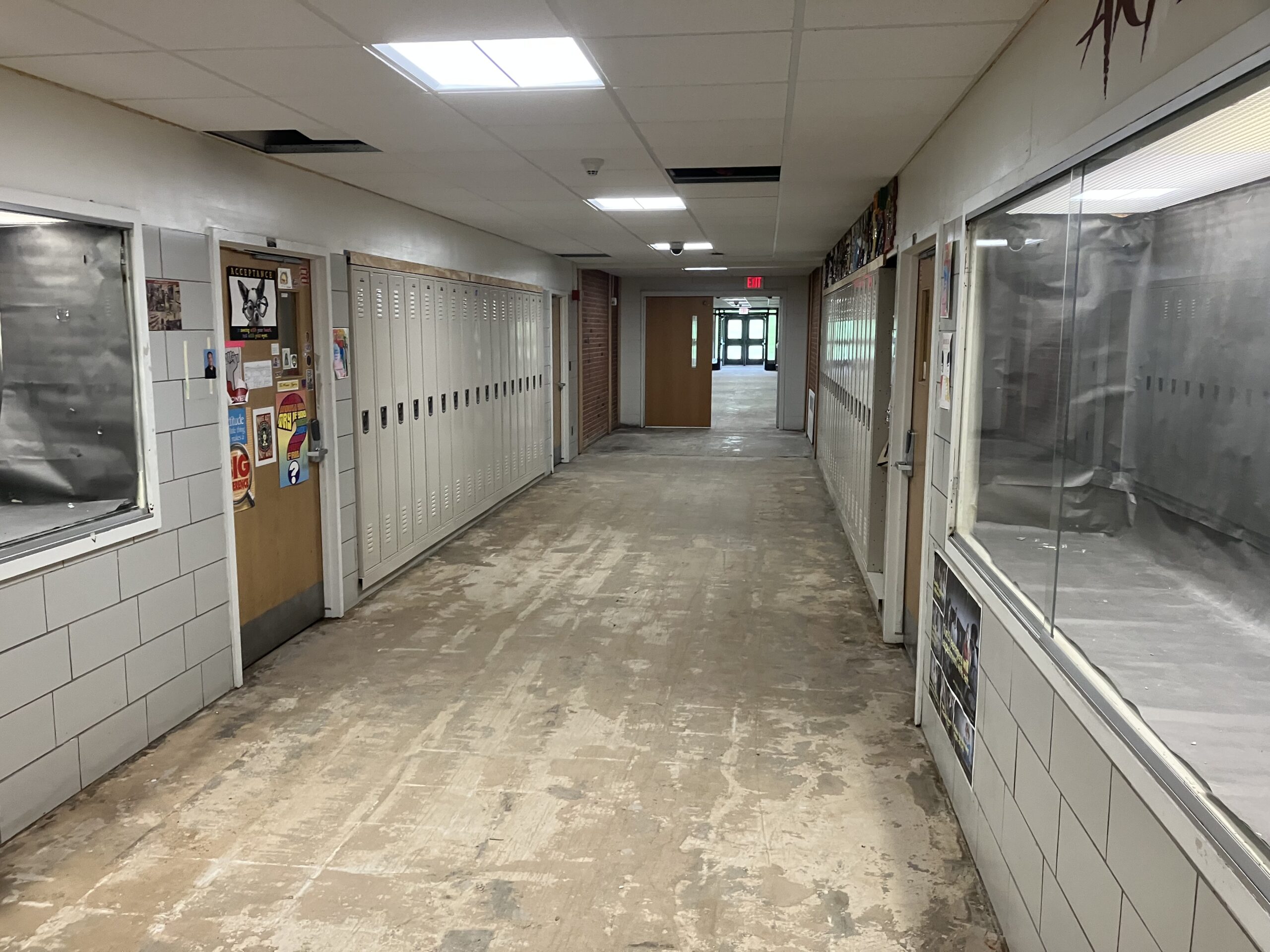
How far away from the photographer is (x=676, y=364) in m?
13.7

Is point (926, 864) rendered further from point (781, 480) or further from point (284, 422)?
point (781, 480)

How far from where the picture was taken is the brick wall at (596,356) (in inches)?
440

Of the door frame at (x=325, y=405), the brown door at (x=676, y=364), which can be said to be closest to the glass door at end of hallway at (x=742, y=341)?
the brown door at (x=676, y=364)

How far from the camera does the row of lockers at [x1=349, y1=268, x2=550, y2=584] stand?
5.09 m

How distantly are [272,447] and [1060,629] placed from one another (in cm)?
345

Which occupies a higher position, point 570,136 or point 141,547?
point 570,136

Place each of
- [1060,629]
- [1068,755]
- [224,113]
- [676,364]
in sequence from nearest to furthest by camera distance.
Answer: [1068,755], [1060,629], [224,113], [676,364]

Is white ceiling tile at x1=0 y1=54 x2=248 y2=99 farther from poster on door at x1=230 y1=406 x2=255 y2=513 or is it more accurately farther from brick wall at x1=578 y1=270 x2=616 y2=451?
brick wall at x1=578 y1=270 x2=616 y2=451

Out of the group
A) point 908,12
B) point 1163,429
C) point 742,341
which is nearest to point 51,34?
point 908,12

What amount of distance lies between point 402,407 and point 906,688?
3.38 m

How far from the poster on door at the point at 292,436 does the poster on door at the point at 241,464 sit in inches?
9.9

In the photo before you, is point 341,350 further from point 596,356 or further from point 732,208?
point 596,356

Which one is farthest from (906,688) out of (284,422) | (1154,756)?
(284,422)

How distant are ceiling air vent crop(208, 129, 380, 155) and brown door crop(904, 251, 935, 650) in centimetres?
248
